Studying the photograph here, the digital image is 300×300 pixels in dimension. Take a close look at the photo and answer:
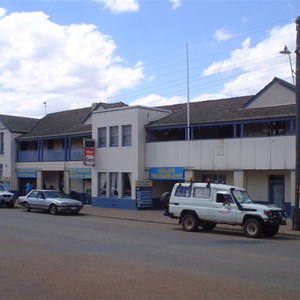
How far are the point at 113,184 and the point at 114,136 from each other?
10.4 ft

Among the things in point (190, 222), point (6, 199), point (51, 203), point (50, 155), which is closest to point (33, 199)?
point (51, 203)

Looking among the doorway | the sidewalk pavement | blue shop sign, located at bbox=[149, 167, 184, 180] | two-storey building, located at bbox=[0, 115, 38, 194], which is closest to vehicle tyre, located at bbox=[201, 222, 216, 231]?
the sidewalk pavement

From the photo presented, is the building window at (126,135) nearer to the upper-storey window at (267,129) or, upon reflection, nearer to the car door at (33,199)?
the car door at (33,199)

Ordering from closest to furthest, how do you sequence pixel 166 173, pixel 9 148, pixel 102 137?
pixel 166 173 < pixel 102 137 < pixel 9 148

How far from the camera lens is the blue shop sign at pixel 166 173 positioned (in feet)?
95.8

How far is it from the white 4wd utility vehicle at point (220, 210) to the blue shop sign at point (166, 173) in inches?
357

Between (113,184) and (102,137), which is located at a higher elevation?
(102,137)

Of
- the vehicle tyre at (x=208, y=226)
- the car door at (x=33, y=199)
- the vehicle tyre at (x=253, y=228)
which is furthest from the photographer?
the car door at (x=33, y=199)

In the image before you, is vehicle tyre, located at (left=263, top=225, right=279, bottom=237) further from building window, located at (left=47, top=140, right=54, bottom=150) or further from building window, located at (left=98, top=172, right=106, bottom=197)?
building window, located at (left=47, top=140, right=54, bottom=150)

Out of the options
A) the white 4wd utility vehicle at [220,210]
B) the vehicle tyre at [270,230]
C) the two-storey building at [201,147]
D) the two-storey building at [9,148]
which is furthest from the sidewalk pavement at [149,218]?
the two-storey building at [9,148]

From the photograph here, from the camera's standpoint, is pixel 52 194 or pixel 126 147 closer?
pixel 52 194

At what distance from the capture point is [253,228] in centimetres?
1775

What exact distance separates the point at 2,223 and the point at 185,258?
1129 centimetres

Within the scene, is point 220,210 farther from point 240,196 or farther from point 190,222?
point 190,222
